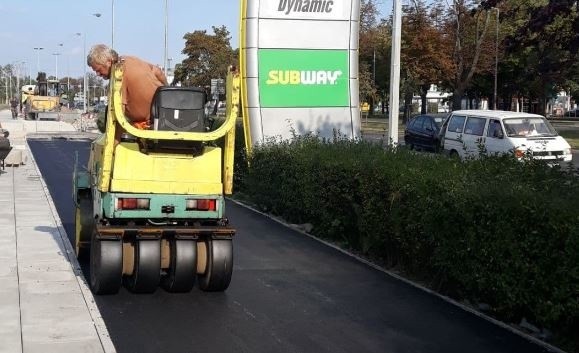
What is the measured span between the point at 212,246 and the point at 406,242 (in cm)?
220

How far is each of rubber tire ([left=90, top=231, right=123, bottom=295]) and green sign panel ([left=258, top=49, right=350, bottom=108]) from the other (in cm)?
956

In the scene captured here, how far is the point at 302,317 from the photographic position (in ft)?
22.6

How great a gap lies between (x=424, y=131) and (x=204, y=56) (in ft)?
111

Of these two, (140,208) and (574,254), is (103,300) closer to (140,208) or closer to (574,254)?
(140,208)

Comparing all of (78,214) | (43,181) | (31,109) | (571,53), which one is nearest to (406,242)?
(571,53)

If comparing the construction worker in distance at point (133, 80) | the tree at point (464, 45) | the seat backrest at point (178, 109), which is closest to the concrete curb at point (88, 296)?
the construction worker in distance at point (133, 80)

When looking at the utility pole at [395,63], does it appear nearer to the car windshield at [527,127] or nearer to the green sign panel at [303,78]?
the green sign panel at [303,78]

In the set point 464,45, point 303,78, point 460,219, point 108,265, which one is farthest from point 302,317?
point 464,45

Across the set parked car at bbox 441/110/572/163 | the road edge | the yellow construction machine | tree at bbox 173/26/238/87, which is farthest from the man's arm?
the yellow construction machine

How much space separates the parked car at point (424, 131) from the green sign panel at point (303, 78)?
351 inches

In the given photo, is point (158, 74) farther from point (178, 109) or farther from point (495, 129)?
point (495, 129)

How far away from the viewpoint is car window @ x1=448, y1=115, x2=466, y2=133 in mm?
21312

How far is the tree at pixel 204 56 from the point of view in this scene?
181ft

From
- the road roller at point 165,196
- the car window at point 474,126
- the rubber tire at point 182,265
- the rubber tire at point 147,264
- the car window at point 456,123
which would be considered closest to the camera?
the road roller at point 165,196
